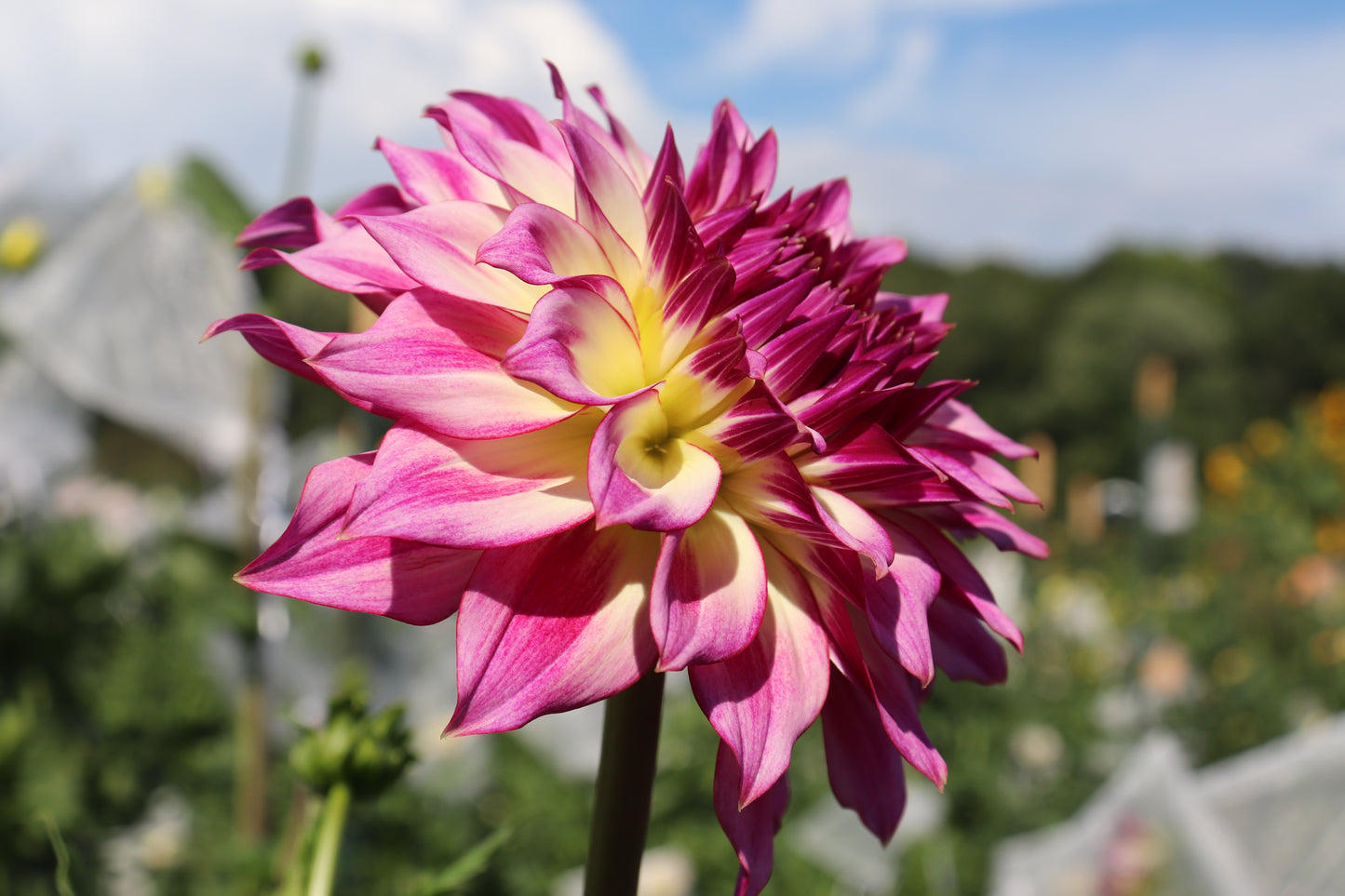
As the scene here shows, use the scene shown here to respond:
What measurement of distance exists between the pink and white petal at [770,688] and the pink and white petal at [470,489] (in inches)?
3.9

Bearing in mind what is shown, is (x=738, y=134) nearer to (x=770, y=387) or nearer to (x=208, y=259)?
(x=770, y=387)

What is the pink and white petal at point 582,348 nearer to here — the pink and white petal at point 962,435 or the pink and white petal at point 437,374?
the pink and white petal at point 437,374

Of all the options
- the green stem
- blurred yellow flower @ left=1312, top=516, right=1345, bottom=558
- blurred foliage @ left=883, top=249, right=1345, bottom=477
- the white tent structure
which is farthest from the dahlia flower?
blurred foliage @ left=883, top=249, right=1345, bottom=477

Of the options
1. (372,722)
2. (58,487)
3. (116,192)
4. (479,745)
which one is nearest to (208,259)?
(116,192)

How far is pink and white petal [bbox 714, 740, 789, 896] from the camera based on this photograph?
0.44m

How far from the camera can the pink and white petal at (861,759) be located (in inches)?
20.2

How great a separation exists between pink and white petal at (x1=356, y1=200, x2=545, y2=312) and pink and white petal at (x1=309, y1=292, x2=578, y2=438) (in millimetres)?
14

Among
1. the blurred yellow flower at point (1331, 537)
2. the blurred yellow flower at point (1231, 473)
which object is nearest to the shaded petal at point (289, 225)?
the blurred yellow flower at point (1331, 537)

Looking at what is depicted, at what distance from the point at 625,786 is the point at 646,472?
0.15 metres

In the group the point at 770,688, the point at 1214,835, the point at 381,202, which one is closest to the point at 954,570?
the point at 770,688

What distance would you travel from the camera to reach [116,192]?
8.82ft

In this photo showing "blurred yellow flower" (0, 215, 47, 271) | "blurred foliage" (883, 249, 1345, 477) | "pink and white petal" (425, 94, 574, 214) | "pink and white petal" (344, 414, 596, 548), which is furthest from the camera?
"blurred foliage" (883, 249, 1345, 477)

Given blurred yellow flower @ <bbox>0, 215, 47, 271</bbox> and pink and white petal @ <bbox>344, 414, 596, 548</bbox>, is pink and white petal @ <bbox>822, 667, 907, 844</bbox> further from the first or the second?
blurred yellow flower @ <bbox>0, 215, 47, 271</bbox>

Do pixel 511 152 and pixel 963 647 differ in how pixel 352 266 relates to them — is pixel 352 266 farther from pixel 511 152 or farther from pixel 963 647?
pixel 963 647
